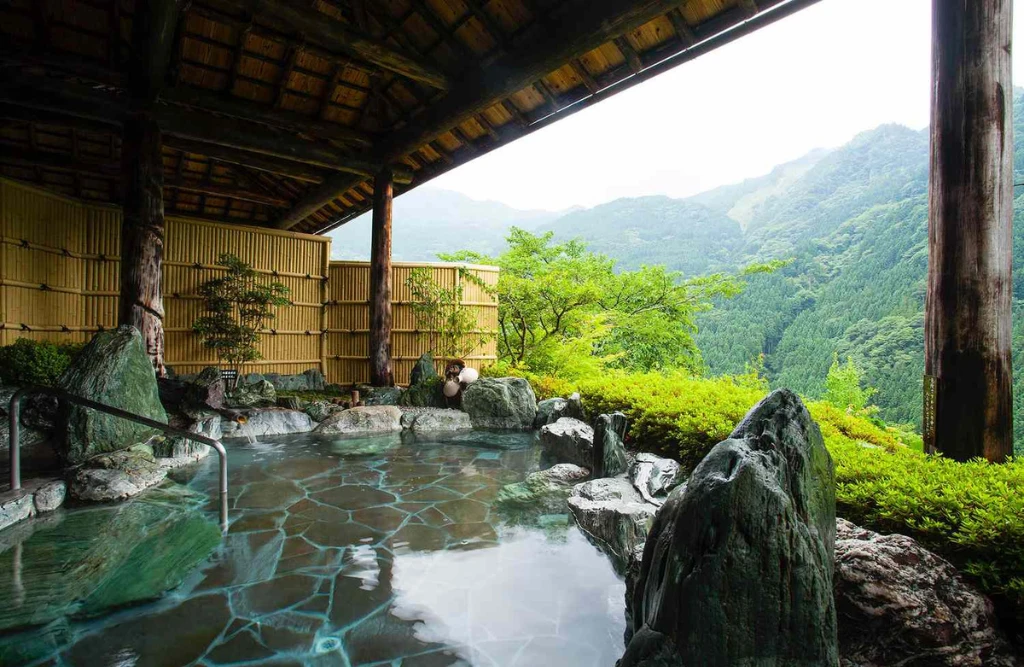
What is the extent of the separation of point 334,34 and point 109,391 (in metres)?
4.43

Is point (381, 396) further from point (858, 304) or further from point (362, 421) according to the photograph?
point (858, 304)

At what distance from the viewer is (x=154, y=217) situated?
270 inches

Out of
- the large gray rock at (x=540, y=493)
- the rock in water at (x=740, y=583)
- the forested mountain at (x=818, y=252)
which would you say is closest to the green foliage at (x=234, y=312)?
the large gray rock at (x=540, y=493)

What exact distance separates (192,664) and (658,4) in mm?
5459

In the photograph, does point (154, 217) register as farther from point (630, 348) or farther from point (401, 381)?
point (630, 348)

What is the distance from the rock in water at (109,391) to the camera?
187 inches

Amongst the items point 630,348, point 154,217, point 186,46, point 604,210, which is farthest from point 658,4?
point 604,210

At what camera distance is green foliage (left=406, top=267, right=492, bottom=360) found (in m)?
9.70

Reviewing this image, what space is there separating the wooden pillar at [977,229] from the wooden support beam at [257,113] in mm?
7632

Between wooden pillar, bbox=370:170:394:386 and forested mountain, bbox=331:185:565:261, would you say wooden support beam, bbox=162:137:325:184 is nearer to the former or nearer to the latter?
wooden pillar, bbox=370:170:394:386

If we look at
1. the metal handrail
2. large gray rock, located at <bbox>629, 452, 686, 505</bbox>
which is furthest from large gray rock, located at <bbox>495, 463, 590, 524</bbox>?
the metal handrail

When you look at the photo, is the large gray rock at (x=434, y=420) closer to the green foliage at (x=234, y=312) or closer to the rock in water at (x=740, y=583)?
the green foliage at (x=234, y=312)

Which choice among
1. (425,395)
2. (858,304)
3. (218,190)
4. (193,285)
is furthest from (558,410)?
(858,304)

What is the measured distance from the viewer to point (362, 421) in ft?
23.8
